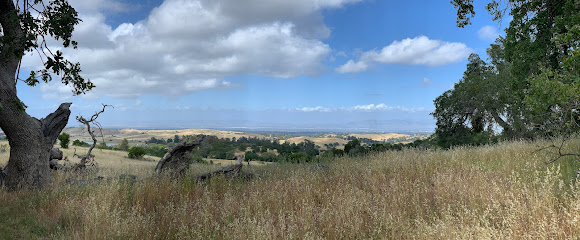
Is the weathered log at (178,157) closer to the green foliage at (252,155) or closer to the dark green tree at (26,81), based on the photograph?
the dark green tree at (26,81)

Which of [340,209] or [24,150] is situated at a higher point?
[24,150]

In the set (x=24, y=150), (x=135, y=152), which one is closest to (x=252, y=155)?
(x=135, y=152)

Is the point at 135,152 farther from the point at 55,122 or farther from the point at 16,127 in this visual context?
the point at 16,127

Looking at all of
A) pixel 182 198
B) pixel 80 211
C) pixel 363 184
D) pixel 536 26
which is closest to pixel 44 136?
pixel 80 211

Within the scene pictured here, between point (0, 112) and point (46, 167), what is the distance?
2.25 meters

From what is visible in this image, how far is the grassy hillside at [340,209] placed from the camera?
14.9ft

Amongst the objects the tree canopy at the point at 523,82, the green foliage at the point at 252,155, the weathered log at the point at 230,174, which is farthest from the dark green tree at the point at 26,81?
the green foliage at the point at 252,155

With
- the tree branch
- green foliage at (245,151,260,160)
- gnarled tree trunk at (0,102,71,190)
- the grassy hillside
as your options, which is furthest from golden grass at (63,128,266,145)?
the grassy hillside

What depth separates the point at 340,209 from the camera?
18.3 ft

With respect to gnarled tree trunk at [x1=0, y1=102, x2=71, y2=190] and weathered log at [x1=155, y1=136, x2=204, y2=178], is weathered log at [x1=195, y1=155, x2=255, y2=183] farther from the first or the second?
gnarled tree trunk at [x1=0, y1=102, x2=71, y2=190]

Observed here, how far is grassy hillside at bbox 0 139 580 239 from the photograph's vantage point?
14.9 ft

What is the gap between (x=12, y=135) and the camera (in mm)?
9820

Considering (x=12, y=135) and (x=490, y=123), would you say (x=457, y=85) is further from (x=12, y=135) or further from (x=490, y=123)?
(x=12, y=135)

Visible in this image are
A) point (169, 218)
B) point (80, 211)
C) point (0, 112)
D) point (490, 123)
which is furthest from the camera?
point (490, 123)
